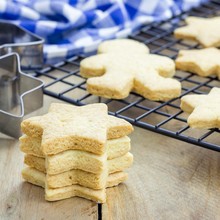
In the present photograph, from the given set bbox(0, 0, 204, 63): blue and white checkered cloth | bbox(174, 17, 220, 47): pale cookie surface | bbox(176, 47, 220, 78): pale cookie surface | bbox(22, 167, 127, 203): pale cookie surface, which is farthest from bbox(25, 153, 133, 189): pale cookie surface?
bbox(174, 17, 220, 47): pale cookie surface

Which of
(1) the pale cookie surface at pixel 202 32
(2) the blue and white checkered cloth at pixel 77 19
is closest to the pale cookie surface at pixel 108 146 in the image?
(2) the blue and white checkered cloth at pixel 77 19

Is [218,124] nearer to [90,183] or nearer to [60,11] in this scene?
[90,183]

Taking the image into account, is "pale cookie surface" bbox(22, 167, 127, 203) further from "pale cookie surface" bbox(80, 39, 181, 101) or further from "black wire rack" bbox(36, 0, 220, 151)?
"pale cookie surface" bbox(80, 39, 181, 101)

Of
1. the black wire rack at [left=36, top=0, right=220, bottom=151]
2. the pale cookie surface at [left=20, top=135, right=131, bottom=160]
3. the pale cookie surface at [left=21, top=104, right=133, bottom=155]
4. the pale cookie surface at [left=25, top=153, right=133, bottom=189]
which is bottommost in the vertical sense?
the black wire rack at [left=36, top=0, right=220, bottom=151]

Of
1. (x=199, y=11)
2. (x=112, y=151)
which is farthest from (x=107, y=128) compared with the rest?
(x=199, y=11)

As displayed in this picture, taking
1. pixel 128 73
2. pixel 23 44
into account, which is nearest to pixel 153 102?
pixel 128 73

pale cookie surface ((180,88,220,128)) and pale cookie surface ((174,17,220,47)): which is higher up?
pale cookie surface ((180,88,220,128))
